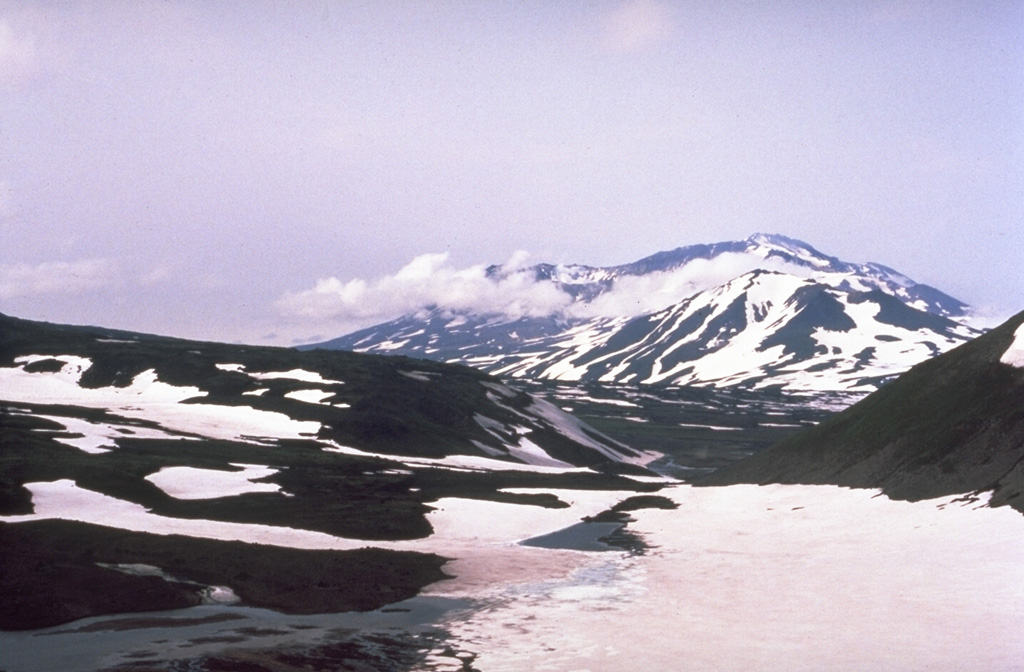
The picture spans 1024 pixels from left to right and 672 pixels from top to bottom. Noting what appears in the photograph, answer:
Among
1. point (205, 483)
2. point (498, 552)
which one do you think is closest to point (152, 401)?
point (205, 483)

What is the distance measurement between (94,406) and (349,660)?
118 m

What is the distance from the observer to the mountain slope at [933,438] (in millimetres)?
71812

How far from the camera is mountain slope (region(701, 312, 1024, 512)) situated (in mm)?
71812

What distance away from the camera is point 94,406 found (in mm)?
142750

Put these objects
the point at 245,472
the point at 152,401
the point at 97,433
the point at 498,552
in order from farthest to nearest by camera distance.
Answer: the point at 152,401 → the point at 97,433 → the point at 245,472 → the point at 498,552

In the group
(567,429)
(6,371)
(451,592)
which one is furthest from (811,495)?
(6,371)

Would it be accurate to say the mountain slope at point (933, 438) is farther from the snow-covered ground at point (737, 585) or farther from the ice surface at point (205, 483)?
the ice surface at point (205, 483)

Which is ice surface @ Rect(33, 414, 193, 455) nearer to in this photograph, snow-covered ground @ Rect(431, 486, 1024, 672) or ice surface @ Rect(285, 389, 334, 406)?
ice surface @ Rect(285, 389, 334, 406)

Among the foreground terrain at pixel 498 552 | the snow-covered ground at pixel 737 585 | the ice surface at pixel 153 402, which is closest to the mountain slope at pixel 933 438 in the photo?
the foreground terrain at pixel 498 552

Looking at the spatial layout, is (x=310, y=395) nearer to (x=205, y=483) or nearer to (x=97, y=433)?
(x=97, y=433)

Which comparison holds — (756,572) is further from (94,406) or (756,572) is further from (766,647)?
(94,406)

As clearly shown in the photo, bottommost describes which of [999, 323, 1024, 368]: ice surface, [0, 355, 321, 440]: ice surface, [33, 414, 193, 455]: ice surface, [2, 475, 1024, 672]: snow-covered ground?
[2, 475, 1024, 672]: snow-covered ground

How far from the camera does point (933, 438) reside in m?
83.2

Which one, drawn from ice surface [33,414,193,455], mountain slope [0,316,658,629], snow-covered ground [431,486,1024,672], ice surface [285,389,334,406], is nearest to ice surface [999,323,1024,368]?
snow-covered ground [431,486,1024,672]
